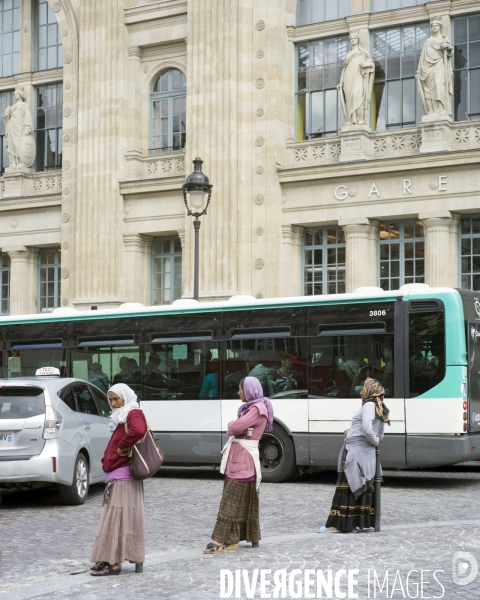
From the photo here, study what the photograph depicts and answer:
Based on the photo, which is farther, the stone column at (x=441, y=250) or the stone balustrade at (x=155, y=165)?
the stone balustrade at (x=155, y=165)

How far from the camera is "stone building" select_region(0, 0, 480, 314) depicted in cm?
2567

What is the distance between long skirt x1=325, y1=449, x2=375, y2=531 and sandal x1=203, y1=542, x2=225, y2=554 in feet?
5.57

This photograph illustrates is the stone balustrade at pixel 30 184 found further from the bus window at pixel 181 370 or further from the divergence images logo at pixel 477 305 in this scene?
the divergence images logo at pixel 477 305

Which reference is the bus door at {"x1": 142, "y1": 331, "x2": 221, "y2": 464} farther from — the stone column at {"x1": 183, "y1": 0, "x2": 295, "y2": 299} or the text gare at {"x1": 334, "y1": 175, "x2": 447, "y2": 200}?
the text gare at {"x1": 334, "y1": 175, "x2": 447, "y2": 200}

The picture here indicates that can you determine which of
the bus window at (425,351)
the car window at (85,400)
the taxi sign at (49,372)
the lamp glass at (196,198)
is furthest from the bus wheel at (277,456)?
the lamp glass at (196,198)

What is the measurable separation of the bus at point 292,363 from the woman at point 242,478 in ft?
19.9

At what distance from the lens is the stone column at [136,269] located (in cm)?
2939

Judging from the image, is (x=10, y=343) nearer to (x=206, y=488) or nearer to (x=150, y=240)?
(x=206, y=488)

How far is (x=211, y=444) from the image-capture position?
16828 mm

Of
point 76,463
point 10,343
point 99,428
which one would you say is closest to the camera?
point 76,463

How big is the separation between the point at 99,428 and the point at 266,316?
3.57 metres

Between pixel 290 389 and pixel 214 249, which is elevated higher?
pixel 214 249

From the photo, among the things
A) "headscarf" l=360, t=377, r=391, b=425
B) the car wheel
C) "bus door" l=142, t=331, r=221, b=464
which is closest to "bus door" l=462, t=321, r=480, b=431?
"bus door" l=142, t=331, r=221, b=464

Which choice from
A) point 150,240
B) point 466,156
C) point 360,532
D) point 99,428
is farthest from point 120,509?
point 150,240
